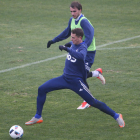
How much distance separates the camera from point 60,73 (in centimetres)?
1057

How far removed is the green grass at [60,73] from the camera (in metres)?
6.67

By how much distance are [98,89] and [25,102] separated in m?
2.07

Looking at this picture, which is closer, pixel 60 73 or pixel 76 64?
pixel 76 64

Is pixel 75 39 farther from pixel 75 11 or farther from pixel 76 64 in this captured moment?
pixel 75 11

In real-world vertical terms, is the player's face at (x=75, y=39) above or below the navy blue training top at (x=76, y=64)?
above

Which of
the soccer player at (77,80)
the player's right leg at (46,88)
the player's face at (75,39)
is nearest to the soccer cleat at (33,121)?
the player's right leg at (46,88)

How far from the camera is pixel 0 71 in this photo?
10820 millimetres

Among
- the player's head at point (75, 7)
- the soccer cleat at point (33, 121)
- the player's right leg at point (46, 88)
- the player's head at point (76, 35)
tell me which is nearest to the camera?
the player's head at point (76, 35)

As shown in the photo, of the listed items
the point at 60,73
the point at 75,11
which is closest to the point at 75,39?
the point at 75,11

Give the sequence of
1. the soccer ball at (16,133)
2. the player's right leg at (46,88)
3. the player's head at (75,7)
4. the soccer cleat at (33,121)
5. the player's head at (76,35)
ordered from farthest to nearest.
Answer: the player's head at (75,7) → the soccer cleat at (33,121) → the player's right leg at (46,88) → the player's head at (76,35) → the soccer ball at (16,133)

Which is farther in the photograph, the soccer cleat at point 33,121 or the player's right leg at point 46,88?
the soccer cleat at point 33,121

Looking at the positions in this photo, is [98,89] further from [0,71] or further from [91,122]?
[0,71]

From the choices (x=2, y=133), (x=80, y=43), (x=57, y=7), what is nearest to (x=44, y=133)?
(x=2, y=133)

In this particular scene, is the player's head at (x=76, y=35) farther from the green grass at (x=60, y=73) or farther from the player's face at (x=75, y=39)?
the green grass at (x=60, y=73)
